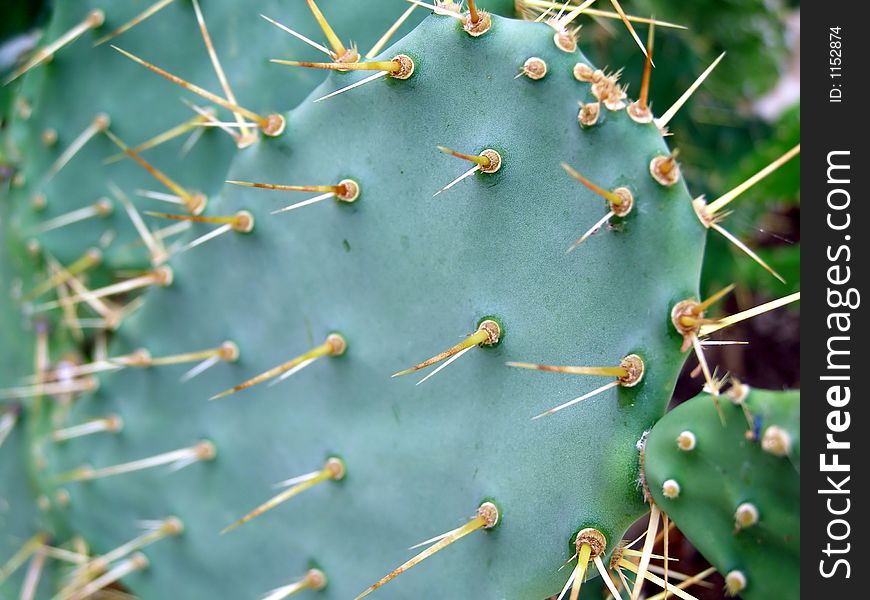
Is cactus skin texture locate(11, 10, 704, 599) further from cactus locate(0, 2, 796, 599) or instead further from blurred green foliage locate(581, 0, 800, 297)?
blurred green foliage locate(581, 0, 800, 297)

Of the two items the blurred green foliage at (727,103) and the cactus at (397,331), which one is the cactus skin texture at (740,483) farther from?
the blurred green foliage at (727,103)

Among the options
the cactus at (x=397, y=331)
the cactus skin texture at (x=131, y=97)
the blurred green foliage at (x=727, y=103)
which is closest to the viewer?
the cactus at (x=397, y=331)

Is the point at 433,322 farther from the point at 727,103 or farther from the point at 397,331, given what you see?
the point at 727,103

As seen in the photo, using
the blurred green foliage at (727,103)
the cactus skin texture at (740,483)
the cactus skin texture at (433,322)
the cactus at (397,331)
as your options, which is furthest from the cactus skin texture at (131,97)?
the blurred green foliage at (727,103)

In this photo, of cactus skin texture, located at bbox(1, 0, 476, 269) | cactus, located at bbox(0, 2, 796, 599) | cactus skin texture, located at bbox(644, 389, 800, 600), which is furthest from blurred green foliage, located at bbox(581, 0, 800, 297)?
cactus skin texture, located at bbox(644, 389, 800, 600)

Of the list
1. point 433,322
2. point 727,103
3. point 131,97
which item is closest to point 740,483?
point 433,322

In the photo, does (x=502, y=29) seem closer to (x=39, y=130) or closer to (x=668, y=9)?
(x=39, y=130)
